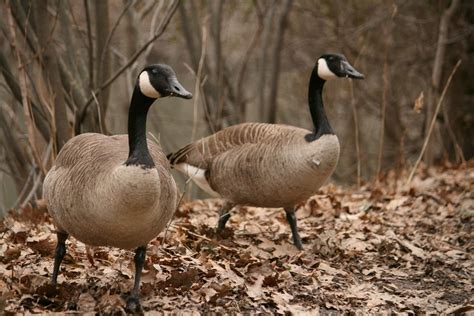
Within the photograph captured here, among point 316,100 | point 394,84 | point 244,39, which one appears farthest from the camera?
point 244,39

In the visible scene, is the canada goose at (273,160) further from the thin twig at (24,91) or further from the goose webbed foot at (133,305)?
the goose webbed foot at (133,305)

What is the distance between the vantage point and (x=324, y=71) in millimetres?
6648

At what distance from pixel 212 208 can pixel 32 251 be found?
332cm

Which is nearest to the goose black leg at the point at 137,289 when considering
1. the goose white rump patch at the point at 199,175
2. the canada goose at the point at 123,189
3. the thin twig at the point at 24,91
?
the canada goose at the point at 123,189

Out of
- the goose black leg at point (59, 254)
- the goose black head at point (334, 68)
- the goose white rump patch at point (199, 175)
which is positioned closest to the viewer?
the goose black leg at point (59, 254)

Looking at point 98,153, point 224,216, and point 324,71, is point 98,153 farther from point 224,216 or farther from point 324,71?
point 324,71

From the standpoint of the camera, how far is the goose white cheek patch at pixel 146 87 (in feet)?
13.6

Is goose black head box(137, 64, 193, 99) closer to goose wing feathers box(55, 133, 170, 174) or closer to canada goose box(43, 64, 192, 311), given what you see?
canada goose box(43, 64, 192, 311)

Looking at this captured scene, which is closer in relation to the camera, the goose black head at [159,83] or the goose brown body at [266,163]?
the goose black head at [159,83]

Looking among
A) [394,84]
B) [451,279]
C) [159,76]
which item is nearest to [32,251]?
[159,76]

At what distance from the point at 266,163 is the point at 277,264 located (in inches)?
42.0

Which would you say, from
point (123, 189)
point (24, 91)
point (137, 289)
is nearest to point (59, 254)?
point (137, 289)

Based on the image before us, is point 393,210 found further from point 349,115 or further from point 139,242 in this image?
point 349,115

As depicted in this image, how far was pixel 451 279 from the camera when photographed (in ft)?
19.1
